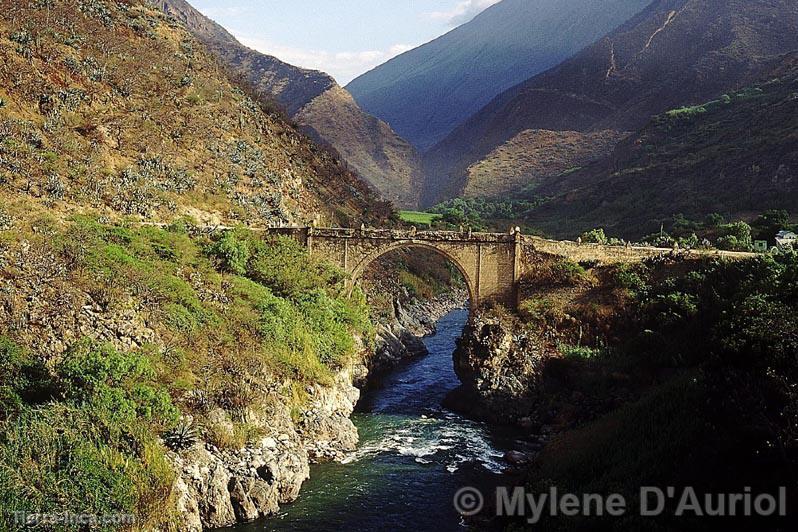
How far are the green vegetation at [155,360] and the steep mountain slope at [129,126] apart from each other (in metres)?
4.71

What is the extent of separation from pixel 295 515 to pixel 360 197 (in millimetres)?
49325

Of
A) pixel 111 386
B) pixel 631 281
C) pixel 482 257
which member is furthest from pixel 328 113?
pixel 111 386

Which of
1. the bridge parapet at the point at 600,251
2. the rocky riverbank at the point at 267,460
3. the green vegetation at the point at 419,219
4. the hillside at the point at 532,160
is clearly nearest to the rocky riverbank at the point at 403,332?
the rocky riverbank at the point at 267,460

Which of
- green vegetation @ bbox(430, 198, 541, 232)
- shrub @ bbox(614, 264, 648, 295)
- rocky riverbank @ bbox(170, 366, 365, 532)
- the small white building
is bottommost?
rocky riverbank @ bbox(170, 366, 365, 532)

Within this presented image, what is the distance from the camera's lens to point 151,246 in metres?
29.0

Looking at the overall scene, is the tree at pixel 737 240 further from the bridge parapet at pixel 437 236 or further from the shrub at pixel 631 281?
the bridge parapet at pixel 437 236

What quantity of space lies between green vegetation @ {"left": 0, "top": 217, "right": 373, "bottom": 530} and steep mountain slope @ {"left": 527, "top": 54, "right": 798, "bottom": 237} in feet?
152

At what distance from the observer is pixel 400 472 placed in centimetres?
2372

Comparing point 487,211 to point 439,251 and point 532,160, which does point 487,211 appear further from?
point 439,251

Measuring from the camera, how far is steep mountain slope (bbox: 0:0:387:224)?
108ft

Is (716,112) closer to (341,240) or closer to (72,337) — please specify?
(341,240)

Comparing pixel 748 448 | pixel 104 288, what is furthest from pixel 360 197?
pixel 748 448

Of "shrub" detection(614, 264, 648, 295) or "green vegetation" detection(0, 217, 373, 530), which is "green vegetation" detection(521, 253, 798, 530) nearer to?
"shrub" detection(614, 264, 648, 295)

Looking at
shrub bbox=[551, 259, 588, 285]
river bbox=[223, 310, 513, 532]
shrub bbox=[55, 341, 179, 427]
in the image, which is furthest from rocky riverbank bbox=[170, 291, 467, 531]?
shrub bbox=[551, 259, 588, 285]
